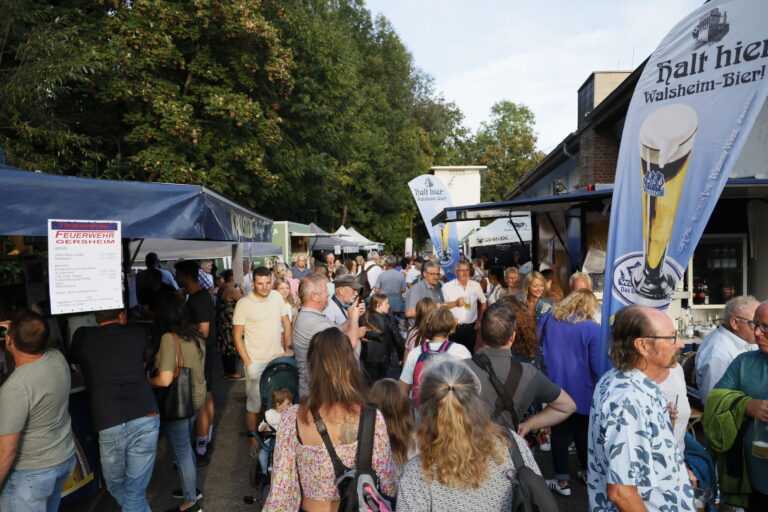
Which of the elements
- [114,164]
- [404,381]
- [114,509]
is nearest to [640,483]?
[404,381]

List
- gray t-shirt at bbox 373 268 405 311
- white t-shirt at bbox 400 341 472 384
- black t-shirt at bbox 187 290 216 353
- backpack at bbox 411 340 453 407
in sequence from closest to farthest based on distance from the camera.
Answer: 1. backpack at bbox 411 340 453 407
2. white t-shirt at bbox 400 341 472 384
3. black t-shirt at bbox 187 290 216 353
4. gray t-shirt at bbox 373 268 405 311

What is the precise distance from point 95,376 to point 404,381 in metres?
2.04

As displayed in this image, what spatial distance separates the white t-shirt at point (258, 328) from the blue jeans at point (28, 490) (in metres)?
2.43

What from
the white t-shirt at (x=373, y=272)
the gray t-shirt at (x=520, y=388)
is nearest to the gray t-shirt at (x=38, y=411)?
the gray t-shirt at (x=520, y=388)

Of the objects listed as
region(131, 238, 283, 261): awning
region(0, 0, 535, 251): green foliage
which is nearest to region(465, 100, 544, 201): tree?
region(0, 0, 535, 251): green foliage

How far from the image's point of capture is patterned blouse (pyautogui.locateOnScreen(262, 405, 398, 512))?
7.91ft

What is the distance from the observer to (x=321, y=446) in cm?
242

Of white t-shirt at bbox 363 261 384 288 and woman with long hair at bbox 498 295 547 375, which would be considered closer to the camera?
woman with long hair at bbox 498 295 547 375

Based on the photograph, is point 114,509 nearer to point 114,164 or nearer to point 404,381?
point 404,381

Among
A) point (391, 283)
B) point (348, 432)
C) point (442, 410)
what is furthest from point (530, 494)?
point (391, 283)

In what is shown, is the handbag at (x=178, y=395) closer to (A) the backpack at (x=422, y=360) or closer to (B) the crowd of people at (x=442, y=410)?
(B) the crowd of people at (x=442, y=410)

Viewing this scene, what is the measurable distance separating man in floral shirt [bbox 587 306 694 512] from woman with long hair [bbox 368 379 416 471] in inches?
38.3

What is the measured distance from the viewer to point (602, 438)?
7.18 ft

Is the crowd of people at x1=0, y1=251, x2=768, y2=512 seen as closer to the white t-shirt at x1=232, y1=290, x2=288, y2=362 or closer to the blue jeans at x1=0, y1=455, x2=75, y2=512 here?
the blue jeans at x1=0, y1=455, x2=75, y2=512
